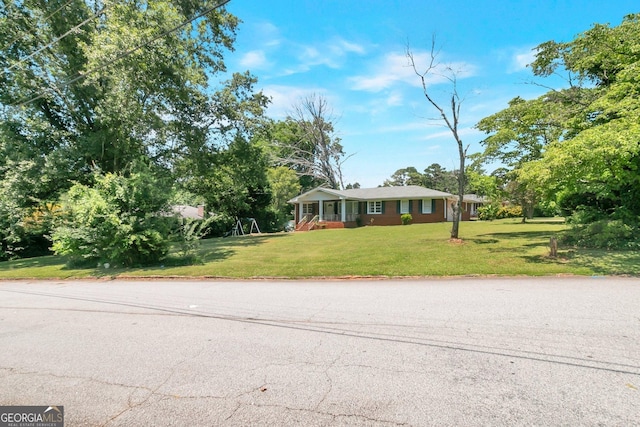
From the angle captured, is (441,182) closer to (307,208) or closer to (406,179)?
(406,179)

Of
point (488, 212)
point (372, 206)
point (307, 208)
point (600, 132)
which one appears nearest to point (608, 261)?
point (600, 132)

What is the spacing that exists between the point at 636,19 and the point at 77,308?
20538 mm

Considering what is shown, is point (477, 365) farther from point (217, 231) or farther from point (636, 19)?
point (217, 231)

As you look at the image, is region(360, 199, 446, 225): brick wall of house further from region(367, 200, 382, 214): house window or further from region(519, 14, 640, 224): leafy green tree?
region(519, 14, 640, 224): leafy green tree

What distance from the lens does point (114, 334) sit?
195 inches

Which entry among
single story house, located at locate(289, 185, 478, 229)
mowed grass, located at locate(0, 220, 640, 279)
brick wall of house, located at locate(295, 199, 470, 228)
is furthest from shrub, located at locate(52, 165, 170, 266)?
brick wall of house, located at locate(295, 199, 470, 228)

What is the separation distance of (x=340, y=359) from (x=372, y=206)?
30.4 metres

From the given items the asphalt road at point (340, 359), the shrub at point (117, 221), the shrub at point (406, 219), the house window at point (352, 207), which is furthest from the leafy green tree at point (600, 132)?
the house window at point (352, 207)

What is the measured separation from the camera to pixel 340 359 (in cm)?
376

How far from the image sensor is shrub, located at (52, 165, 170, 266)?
11.8 m

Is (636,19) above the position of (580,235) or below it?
above

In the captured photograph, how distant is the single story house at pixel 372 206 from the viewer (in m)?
31.9

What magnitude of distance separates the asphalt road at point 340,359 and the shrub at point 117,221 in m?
5.25

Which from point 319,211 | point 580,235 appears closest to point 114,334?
point 580,235
